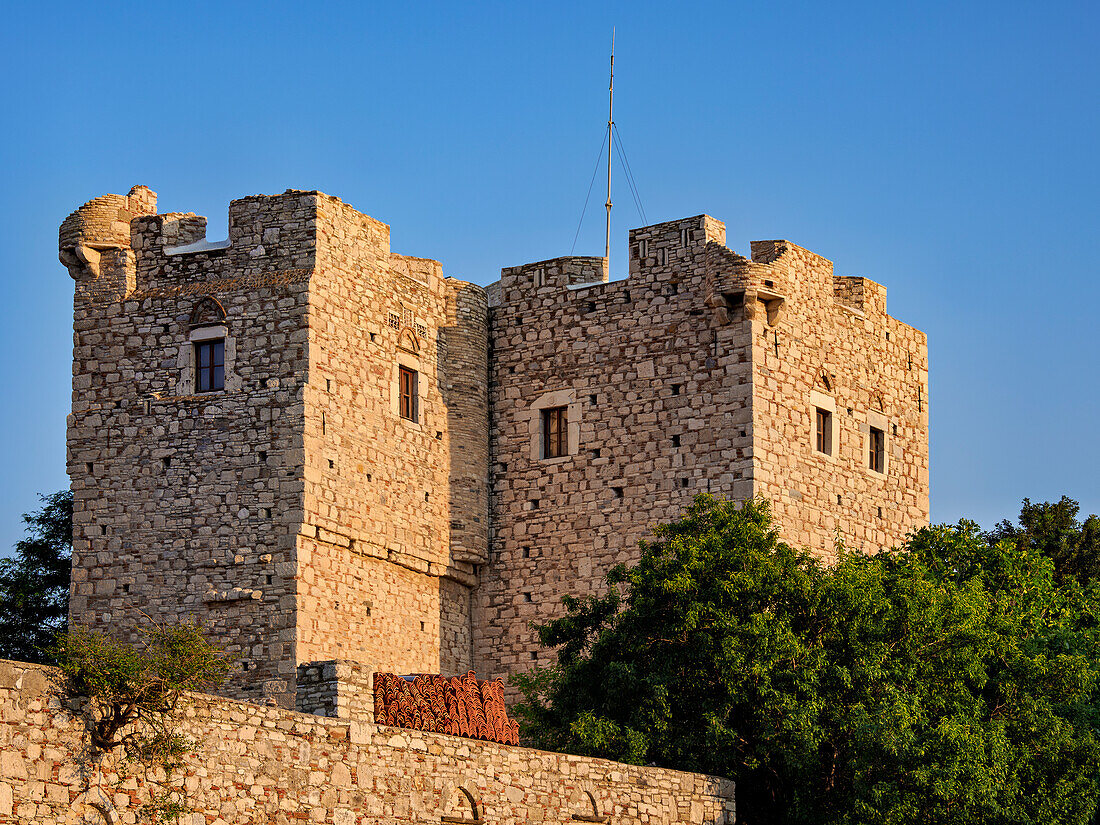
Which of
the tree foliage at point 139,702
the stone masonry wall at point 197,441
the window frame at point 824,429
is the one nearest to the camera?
the tree foliage at point 139,702

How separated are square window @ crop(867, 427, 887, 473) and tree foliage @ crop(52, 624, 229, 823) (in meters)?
17.5

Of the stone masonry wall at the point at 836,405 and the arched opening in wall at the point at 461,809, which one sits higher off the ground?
the stone masonry wall at the point at 836,405

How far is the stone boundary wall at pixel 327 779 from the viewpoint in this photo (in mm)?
14781

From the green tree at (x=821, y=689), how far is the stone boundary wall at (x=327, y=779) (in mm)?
1296

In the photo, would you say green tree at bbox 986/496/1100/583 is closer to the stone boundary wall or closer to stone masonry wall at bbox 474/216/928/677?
stone masonry wall at bbox 474/216/928/677

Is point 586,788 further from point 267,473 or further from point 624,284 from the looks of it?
point 624,284

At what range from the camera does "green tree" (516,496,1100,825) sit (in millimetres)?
22578

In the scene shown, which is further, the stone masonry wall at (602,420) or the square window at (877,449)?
the square window at (877,449)

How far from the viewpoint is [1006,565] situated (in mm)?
27797

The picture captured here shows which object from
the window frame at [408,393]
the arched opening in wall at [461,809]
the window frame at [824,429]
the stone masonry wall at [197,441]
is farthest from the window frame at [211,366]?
the window frame at [824,429]

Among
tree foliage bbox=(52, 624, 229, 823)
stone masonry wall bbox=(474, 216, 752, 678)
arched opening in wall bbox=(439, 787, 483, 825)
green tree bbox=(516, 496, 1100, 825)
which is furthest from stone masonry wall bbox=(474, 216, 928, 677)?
tree foliage bbox=(52, 624, 229, 823)

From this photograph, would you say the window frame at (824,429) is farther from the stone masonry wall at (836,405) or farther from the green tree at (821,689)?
the green tree at (821,689)

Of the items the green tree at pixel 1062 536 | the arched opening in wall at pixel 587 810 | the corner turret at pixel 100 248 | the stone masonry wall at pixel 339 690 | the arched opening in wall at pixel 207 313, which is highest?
the corner turret at pixel 100 248

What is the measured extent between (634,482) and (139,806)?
48.0 ft
